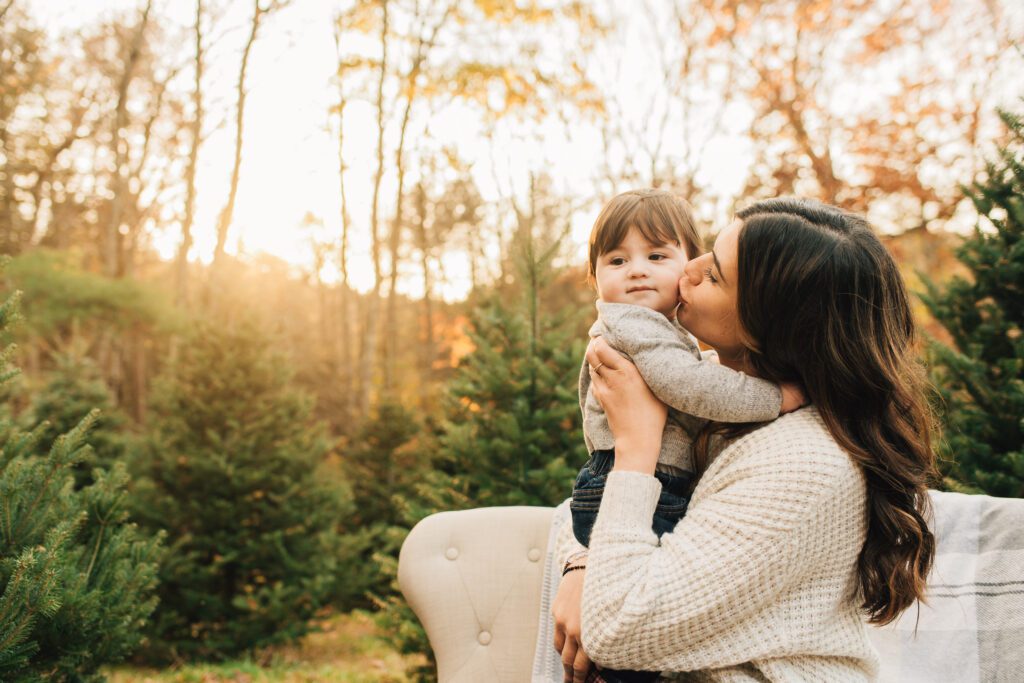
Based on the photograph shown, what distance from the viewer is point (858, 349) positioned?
158 centimetres

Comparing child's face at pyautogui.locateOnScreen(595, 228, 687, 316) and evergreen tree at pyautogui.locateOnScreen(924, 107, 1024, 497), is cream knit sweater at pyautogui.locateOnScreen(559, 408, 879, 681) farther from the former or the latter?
evergreen tree at pyautogui.locateOnScreen(924, 107, 1024, 497)

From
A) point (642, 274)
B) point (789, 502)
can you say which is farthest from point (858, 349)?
point (642, 274)

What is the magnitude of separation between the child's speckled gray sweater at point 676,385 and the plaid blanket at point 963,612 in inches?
27.7

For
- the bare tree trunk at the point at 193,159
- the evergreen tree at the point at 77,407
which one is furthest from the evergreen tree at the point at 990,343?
the bare tree trunk at the point at 193,159

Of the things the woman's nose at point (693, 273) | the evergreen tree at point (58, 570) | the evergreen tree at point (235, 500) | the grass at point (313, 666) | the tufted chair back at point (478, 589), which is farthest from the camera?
the evergreen tree at point (235, 500)

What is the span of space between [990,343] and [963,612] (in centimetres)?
152

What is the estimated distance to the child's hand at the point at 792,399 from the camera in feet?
5.45

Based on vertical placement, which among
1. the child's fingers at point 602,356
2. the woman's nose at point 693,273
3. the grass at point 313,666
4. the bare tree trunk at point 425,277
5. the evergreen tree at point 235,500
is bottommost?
the grass at point 313,666

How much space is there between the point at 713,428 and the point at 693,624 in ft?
1.60

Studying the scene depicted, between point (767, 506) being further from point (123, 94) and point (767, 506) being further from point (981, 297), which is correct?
point (123, 94)

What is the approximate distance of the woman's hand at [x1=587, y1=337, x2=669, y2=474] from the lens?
5.39 feet

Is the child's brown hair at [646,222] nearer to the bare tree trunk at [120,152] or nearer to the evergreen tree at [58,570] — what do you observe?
the evergreen tree at [58,570]

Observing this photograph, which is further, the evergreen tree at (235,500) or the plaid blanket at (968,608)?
the evergreen tree at (235,500)

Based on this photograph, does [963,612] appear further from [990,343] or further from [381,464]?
[381,464]
